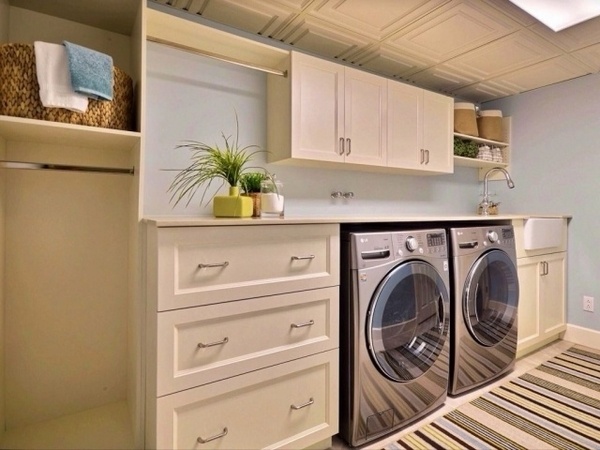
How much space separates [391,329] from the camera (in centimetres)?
158

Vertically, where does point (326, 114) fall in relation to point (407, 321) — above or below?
above

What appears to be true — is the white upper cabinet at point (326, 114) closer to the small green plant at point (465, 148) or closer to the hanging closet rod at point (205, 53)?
the hanging closet rod at point (205, 53)

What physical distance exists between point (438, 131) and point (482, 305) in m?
1.25

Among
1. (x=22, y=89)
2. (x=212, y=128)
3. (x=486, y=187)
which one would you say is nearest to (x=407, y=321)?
(x=212, y=128)

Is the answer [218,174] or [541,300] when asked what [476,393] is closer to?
[541,300]

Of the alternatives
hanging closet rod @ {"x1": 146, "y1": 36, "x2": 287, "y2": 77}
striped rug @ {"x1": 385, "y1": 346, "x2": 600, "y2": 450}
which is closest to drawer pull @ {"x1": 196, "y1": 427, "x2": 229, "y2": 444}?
striped rug @ {"x1": 385, "y1": 346, "x2": 600, "y2": 450}

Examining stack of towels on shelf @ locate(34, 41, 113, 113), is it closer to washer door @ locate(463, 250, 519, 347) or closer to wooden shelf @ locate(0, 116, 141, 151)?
wooden shelf @ locate(0, 116, 141, 151)

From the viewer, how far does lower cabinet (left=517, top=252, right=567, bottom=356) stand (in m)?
2.33

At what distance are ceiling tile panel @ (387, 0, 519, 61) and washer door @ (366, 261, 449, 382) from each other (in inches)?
53.0

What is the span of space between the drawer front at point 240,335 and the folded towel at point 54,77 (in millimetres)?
851

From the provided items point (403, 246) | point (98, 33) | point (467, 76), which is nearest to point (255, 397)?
point (403, 246)

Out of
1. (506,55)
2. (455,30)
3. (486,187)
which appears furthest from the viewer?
(486,187)

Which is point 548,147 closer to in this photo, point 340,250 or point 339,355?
point 340,250

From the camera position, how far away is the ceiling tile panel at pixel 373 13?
172 centimetres
